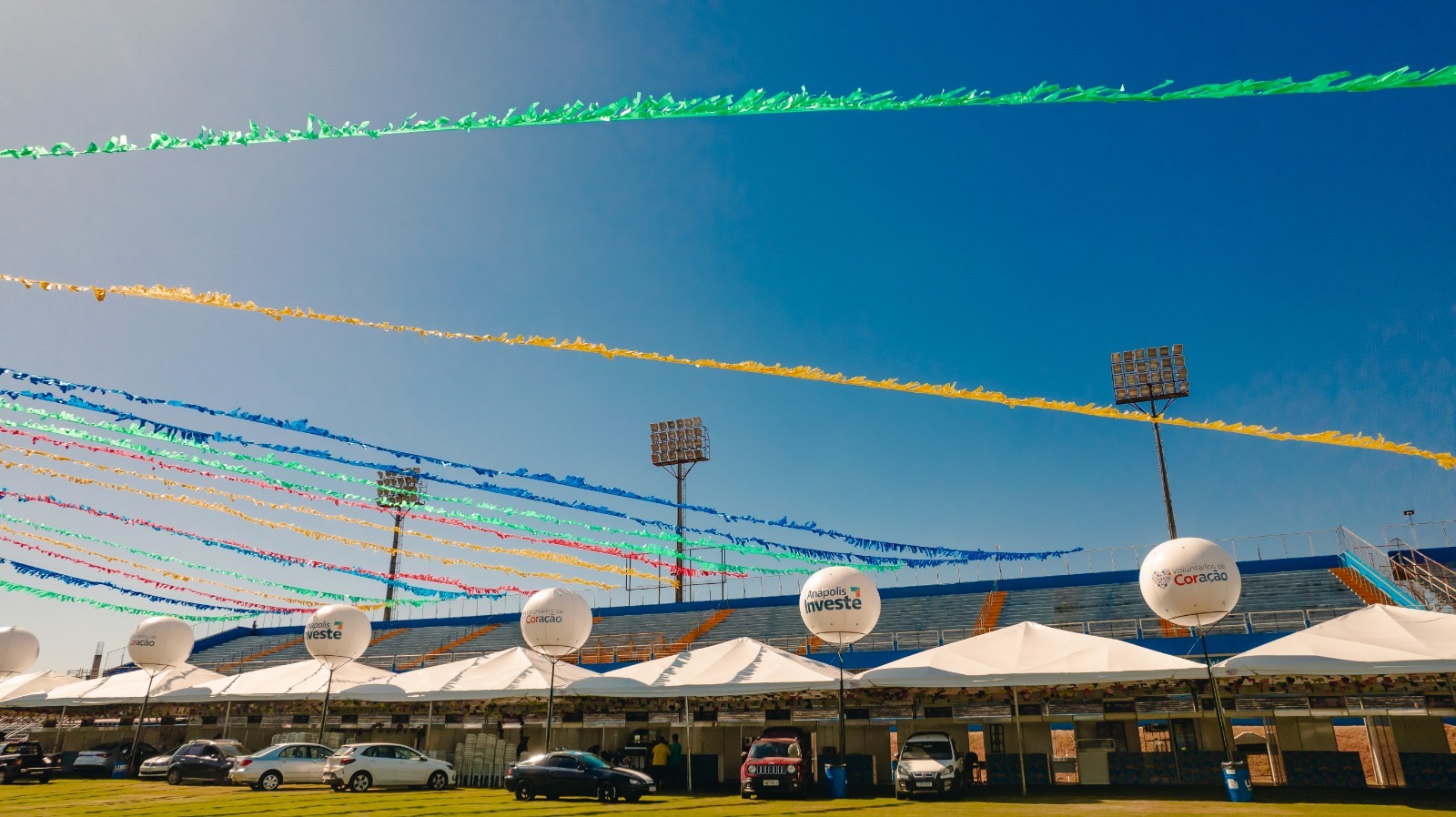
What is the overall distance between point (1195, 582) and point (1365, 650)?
15.3ft

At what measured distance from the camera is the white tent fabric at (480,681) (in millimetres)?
24172

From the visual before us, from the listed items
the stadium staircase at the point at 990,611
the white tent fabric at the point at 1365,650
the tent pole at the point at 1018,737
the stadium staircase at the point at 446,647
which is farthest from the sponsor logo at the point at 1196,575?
the stadium staircase at the point at 446,647

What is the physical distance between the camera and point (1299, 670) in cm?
1733

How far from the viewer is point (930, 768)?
62.2 feet

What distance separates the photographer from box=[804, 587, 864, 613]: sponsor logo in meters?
19.6

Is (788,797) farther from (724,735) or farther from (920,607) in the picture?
(920,607)

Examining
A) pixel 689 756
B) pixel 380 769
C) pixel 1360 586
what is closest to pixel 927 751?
pixel 689 756

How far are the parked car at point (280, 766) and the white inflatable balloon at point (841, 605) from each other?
14.3 meters

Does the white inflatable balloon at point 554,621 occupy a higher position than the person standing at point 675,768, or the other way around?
the white inflatable balloon at point 554,621

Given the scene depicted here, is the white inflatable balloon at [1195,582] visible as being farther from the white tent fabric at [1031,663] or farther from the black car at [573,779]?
the black car at [573,779]

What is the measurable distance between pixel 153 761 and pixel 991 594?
29.7 meters

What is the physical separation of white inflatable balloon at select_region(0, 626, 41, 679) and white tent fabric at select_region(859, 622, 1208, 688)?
32881mm

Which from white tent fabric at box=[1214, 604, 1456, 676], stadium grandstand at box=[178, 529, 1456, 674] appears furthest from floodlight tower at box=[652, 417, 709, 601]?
white tent fabric at box=[1214, 604, 1456, 676]

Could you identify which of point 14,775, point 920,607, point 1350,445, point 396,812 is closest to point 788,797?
point 396,812
